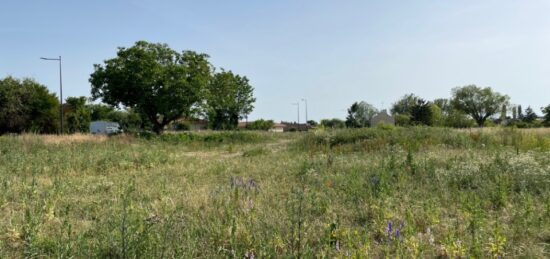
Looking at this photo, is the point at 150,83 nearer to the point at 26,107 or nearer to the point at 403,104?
the point at 26,107

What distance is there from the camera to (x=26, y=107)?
117 ft

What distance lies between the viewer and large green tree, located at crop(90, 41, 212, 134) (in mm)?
29797

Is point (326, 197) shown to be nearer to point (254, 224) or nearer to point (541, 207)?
point (254, 224)

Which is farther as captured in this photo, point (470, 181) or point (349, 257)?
point (470, 181)

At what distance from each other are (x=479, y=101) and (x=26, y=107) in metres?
83.6

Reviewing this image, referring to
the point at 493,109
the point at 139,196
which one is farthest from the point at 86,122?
the point at 493,109

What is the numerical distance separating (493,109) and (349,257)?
312ft

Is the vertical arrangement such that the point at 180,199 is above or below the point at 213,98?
below

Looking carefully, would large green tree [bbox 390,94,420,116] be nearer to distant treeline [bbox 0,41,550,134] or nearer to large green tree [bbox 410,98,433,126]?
large green tree [bbox 410,98,433,126]

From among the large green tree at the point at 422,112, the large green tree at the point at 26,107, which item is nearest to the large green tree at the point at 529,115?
the large green tree at the point at 422,112

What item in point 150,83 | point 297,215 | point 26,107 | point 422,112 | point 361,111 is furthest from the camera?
point 361,111

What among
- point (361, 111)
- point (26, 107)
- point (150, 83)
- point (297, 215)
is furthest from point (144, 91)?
point (361, 111)

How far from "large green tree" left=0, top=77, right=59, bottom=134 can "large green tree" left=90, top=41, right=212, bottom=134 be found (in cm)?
702

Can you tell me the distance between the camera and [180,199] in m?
5.41
